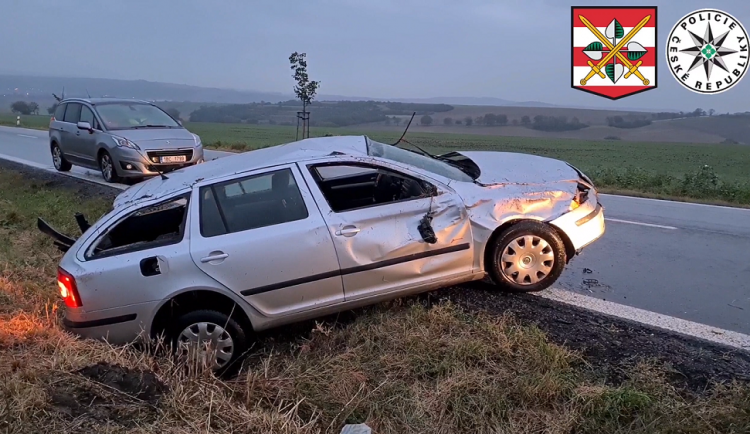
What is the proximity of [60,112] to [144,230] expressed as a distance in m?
10.2

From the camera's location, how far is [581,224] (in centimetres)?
509

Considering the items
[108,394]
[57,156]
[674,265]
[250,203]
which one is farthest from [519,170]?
[57,156]

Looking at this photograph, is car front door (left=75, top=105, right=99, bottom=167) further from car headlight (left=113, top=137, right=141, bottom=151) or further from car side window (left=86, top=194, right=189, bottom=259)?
car side window (left=86, top=194, right=189, bottom=259)

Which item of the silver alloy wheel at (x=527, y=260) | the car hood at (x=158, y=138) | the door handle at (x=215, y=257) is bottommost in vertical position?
the silver alloy wheel at (x=527, y=260)

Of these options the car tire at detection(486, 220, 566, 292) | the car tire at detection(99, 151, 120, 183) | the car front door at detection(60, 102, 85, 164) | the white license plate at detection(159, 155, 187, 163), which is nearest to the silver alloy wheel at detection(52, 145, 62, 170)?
the car front door at detection(60, 102, 85, 164)

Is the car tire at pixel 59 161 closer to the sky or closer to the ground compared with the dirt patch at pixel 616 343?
closer to the sky

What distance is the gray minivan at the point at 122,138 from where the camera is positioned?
36.6 ft

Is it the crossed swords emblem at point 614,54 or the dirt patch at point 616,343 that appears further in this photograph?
the crossed swords emblem at point 614,54

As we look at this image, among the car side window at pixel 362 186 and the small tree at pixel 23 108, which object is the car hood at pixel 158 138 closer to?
the car side window at pixel 362 186

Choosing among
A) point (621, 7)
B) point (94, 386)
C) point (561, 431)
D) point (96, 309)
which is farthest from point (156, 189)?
point (621, 7)

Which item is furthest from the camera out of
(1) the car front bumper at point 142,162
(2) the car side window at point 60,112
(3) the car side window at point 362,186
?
(2) the car side window at point 60,112

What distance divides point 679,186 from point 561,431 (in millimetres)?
11295

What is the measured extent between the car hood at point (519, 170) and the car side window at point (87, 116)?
9.05 meters

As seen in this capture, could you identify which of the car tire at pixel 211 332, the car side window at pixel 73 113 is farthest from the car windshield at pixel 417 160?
the car side window at pixel 73 113
